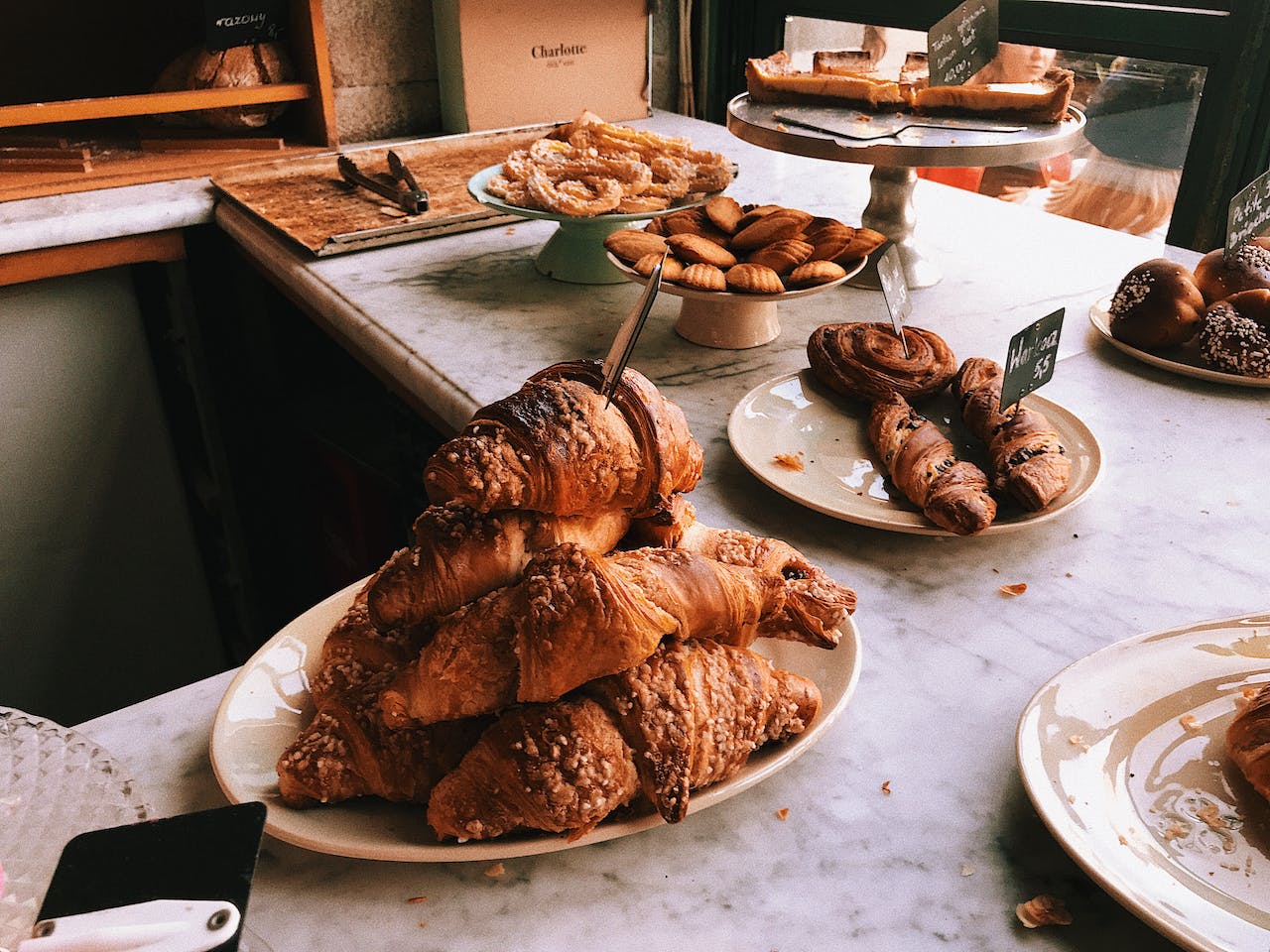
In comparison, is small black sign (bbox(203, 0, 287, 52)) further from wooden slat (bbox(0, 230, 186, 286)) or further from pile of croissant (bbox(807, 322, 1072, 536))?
pile of croissant (bbox(807, 322, 1072, 536))

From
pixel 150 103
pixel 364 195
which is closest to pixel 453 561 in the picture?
pixel 364 195

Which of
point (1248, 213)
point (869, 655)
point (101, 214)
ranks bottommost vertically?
point (869, 655)

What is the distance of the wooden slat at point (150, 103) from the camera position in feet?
A: 6.23

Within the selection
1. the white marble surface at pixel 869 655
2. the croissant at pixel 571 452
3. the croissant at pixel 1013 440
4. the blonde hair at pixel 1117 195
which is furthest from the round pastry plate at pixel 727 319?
the blonde hair at pixel 1117 195

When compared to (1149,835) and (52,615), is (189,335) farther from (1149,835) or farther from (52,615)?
(1149,835)

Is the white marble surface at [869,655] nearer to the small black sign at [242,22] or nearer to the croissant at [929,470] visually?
the croissant at [929,470]

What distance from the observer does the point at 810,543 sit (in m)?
0.98

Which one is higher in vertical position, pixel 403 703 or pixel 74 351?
pixel 403 703

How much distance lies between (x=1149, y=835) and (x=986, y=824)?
0.10 metres

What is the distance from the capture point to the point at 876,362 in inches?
46.2

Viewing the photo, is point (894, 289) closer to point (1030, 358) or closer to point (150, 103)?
point (1030, 358)

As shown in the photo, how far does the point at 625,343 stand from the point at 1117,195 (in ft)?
6.53

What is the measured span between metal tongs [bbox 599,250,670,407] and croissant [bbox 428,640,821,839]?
7.8 inches

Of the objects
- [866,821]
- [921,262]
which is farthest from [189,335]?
[866,821]
